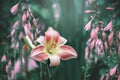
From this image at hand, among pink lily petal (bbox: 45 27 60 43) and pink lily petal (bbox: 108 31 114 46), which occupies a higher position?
pink lily petal (bbox: 45 27 60 43)

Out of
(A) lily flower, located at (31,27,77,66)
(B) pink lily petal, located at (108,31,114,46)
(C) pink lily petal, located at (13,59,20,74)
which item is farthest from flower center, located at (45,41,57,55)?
(B) pink lily petal, located at (108,31,114,46)

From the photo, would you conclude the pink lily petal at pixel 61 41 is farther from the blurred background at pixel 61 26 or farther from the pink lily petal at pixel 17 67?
the pink lily petal at pixel 17 67

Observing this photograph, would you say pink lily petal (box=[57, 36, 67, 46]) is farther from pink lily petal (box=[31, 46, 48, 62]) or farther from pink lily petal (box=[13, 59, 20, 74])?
pink lily petal (box=[13, 59, 20, 74])

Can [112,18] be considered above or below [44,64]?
above

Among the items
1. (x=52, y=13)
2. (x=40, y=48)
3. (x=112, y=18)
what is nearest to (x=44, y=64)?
(x=40, y=48)

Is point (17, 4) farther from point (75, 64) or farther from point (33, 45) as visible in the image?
point (75, 64)
